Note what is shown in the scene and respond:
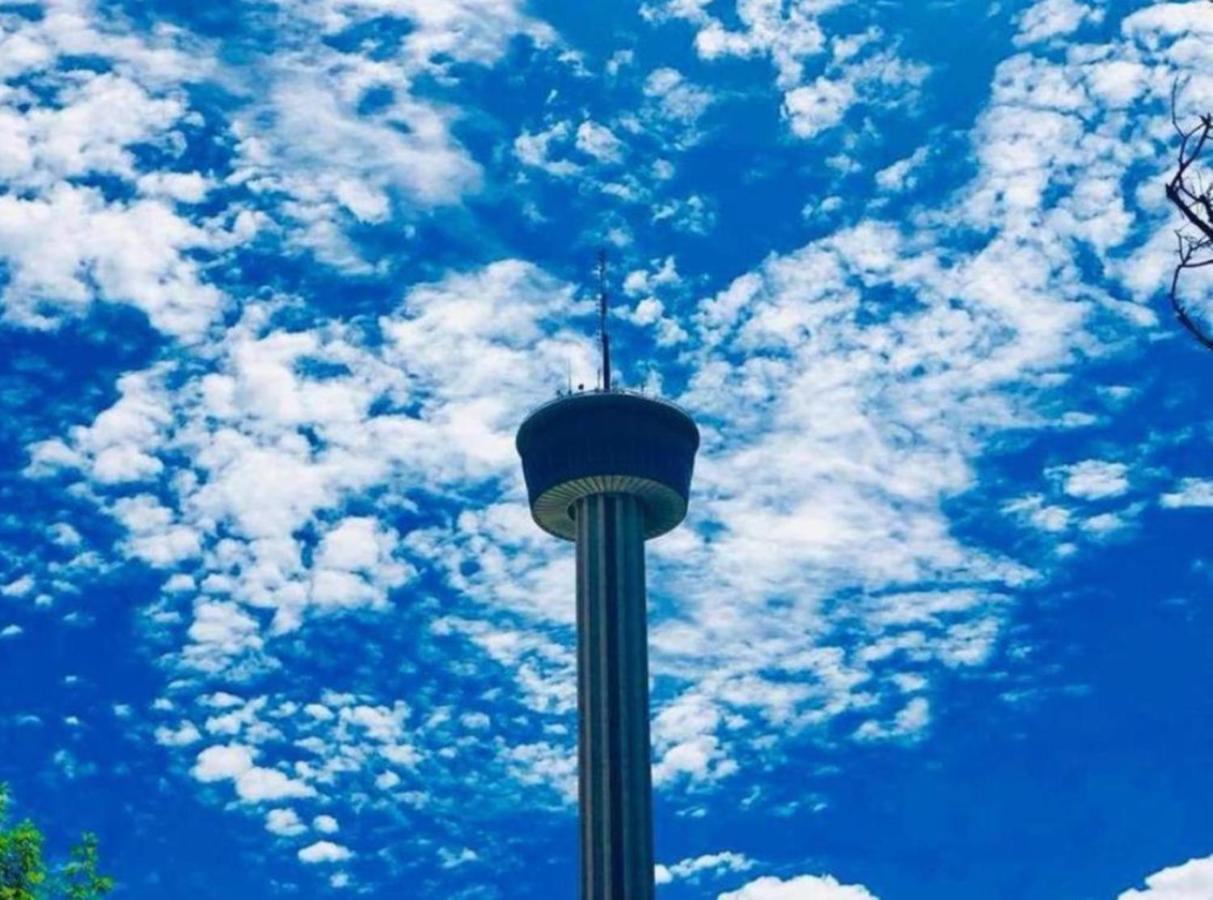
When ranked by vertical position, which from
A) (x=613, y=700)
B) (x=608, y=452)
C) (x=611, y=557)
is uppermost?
(x=608, y=452)

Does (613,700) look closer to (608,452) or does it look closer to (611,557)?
(611,557)

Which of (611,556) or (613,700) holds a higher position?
(611,556)

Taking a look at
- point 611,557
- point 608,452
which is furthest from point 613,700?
point 608,452

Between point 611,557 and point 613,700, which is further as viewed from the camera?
point 611,557

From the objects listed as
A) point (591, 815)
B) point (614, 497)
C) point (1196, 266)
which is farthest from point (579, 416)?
point (1196, 266)

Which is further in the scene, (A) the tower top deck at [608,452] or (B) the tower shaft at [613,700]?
(A) the tower top deck at [608,452]
